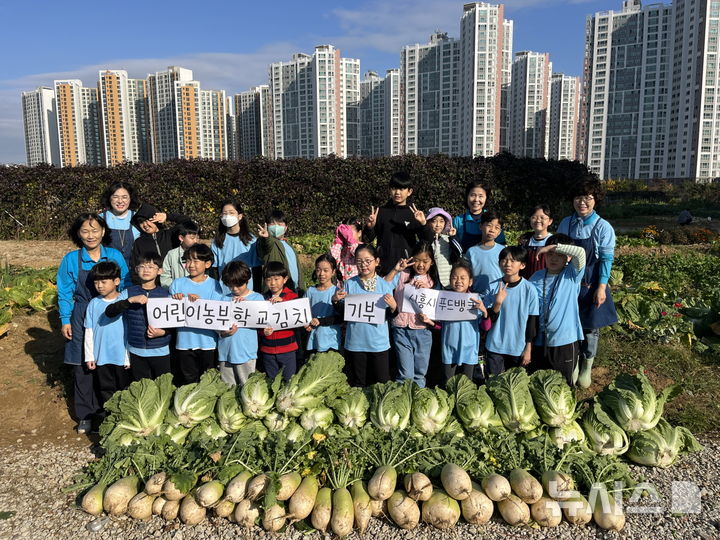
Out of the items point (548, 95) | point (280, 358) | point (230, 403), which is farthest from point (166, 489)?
point (548, 95)

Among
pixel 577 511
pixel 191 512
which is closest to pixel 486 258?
pixel 577 511

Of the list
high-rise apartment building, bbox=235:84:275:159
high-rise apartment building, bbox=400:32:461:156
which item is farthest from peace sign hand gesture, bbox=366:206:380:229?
high-rise apartment building, bbox=235:84:275:159

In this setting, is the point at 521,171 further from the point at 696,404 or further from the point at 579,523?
the point at 579,523

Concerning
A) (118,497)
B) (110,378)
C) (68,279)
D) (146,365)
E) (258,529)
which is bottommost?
(258,529)

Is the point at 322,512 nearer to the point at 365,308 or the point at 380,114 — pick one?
the point at 365,308

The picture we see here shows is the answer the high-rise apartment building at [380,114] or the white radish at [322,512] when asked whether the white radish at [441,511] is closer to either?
the white radish at [322,512]

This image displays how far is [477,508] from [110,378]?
3710mm

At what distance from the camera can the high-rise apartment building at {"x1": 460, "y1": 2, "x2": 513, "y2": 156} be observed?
211 feet

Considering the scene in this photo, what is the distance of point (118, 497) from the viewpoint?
11.6 ft

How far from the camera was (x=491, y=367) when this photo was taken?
4832 millimetres

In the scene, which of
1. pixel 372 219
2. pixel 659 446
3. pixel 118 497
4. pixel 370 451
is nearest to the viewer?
pixel 118 497

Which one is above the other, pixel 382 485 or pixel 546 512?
pixel 382 485

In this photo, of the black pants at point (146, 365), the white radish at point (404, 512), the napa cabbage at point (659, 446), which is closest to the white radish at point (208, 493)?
the white radish at point (404, 512)

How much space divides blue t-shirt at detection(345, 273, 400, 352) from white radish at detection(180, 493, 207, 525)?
198cm
